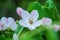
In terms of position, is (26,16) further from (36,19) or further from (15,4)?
(15,4)

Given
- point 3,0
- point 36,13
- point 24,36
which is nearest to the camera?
point 24,36

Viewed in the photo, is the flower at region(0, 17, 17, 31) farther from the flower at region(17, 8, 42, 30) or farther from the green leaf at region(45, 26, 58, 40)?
the green leaf at region(45, 26, 58, 40)

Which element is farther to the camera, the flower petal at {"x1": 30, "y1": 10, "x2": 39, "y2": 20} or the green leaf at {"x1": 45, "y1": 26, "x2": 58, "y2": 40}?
the flower petal at {"x1": 30, "y1": 10, "x2": 39, "y2": 20}

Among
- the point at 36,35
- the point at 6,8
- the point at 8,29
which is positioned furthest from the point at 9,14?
the point at 36,35

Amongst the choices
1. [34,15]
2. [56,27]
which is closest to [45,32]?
[56,27]

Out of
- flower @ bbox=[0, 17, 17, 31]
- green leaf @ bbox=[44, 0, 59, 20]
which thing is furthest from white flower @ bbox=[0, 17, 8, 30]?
green leaf @ bbox=[44, 0, 59, 20]

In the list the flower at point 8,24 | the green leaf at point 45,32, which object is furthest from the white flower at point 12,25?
the green leaf at point 45,32

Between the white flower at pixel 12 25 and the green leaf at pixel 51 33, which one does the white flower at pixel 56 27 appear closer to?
the green leaf at pixel 51 33

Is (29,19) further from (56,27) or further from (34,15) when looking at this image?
(56,27)
